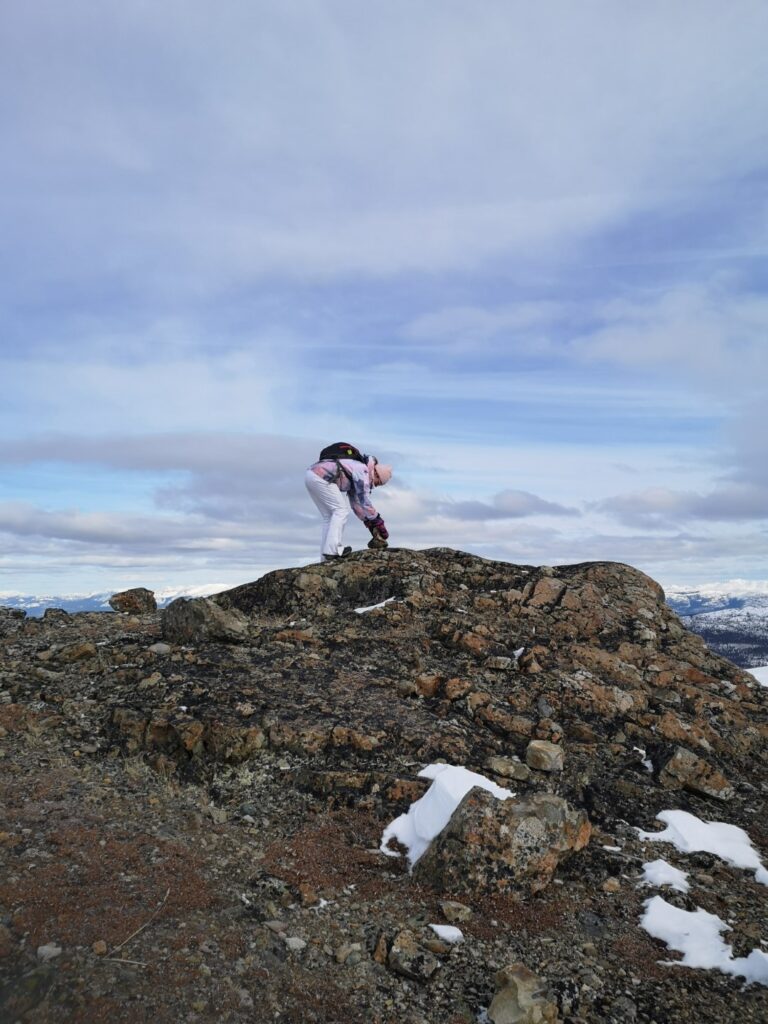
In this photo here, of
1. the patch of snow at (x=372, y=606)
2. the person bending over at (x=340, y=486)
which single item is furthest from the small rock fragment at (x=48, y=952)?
the person bending over at (x=340, y=486)

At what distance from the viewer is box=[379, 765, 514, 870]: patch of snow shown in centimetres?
766

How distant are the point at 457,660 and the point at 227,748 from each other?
198 inches

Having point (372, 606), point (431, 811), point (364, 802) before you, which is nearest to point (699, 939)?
point (431, 811)

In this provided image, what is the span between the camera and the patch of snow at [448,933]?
616 cm

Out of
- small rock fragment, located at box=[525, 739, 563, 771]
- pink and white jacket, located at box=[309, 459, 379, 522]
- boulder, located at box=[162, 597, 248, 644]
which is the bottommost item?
small rock fragment, located at box=[525, 739, 563, 771]

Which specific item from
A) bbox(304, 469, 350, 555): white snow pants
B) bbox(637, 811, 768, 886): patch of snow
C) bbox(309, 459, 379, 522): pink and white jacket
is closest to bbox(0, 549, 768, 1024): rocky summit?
bbox(637, 811, 768, 886): patch of snow

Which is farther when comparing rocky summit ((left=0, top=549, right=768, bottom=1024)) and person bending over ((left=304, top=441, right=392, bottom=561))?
person bending over ((left=304, top=441, right=392, bottom=561))

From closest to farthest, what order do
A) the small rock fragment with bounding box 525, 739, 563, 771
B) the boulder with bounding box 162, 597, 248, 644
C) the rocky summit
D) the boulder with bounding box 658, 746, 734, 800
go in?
1. the rocky summit
2. the small rock fragment with bounding box 525, 739, 563, 771
3. the boulder with bounding box 658, 746, 734, 800
4. the boulder with bounding box 162, 597, 248, 644

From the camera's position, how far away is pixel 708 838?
870 cm

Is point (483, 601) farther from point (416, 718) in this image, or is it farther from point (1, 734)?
point (1, 734)

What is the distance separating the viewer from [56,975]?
477 centimetres

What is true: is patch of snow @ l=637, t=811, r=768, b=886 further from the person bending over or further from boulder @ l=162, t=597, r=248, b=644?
the person bending over

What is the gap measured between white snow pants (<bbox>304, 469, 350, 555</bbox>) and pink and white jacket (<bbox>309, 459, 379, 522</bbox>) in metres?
0.17

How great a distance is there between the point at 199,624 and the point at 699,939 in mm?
9349
